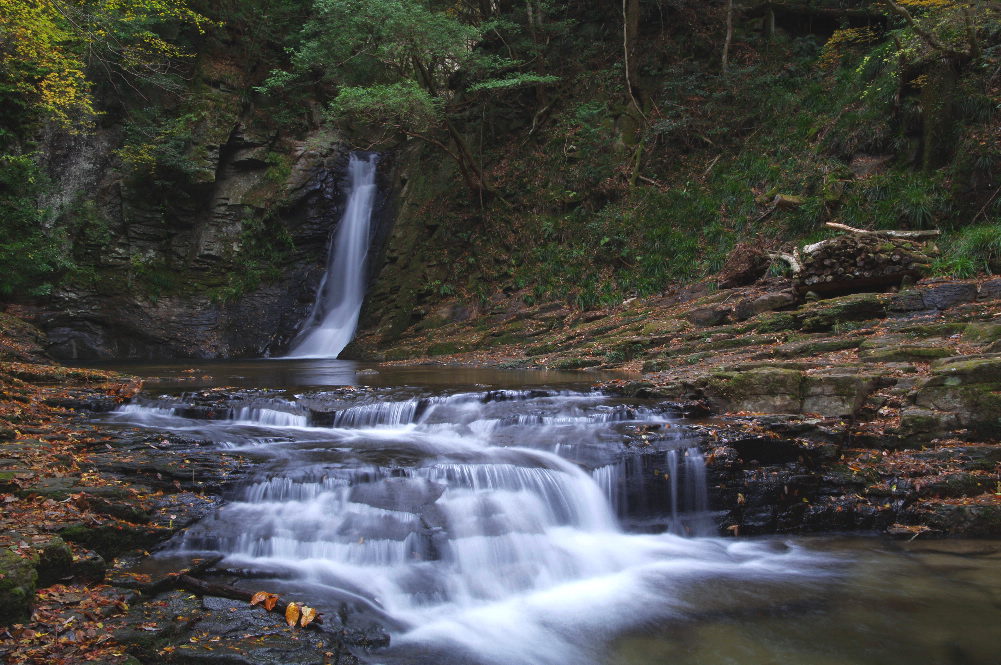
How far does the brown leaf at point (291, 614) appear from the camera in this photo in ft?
12.2

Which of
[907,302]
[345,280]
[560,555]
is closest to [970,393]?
[907,302]

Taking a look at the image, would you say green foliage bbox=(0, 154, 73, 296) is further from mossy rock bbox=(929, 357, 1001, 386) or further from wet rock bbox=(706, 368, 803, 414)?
mossy rock bbox=(929, 357, 1001, 386)

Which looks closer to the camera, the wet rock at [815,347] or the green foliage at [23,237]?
the wet rock at [815,347]

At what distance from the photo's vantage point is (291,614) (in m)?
3.78

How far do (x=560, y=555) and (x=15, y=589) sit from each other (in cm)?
396

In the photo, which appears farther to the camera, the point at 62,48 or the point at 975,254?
the point at 62,48

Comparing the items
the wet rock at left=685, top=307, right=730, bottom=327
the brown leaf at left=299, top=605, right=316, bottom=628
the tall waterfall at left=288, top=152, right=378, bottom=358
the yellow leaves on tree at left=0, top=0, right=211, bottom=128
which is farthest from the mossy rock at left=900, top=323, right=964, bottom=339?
the tall waterfall at left=288, top=152, right=378, bottom=358

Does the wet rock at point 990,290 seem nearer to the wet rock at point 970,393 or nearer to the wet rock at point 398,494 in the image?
the wet rock at point 970,393

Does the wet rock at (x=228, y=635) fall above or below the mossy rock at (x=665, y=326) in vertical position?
below

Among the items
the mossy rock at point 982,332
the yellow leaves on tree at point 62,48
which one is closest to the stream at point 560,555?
the mossy rock at point 982,332

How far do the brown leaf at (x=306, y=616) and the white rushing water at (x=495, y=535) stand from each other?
7.2 inches

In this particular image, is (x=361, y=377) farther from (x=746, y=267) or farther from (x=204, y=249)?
(x=204, y=249)

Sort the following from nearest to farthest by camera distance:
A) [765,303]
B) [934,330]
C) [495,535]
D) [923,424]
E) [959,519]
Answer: [959,519]
[495,535]
[923,424]
[934,330]
[765,303]

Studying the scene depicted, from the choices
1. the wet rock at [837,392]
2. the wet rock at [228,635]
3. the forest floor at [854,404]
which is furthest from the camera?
the wet rock at [837,392]
